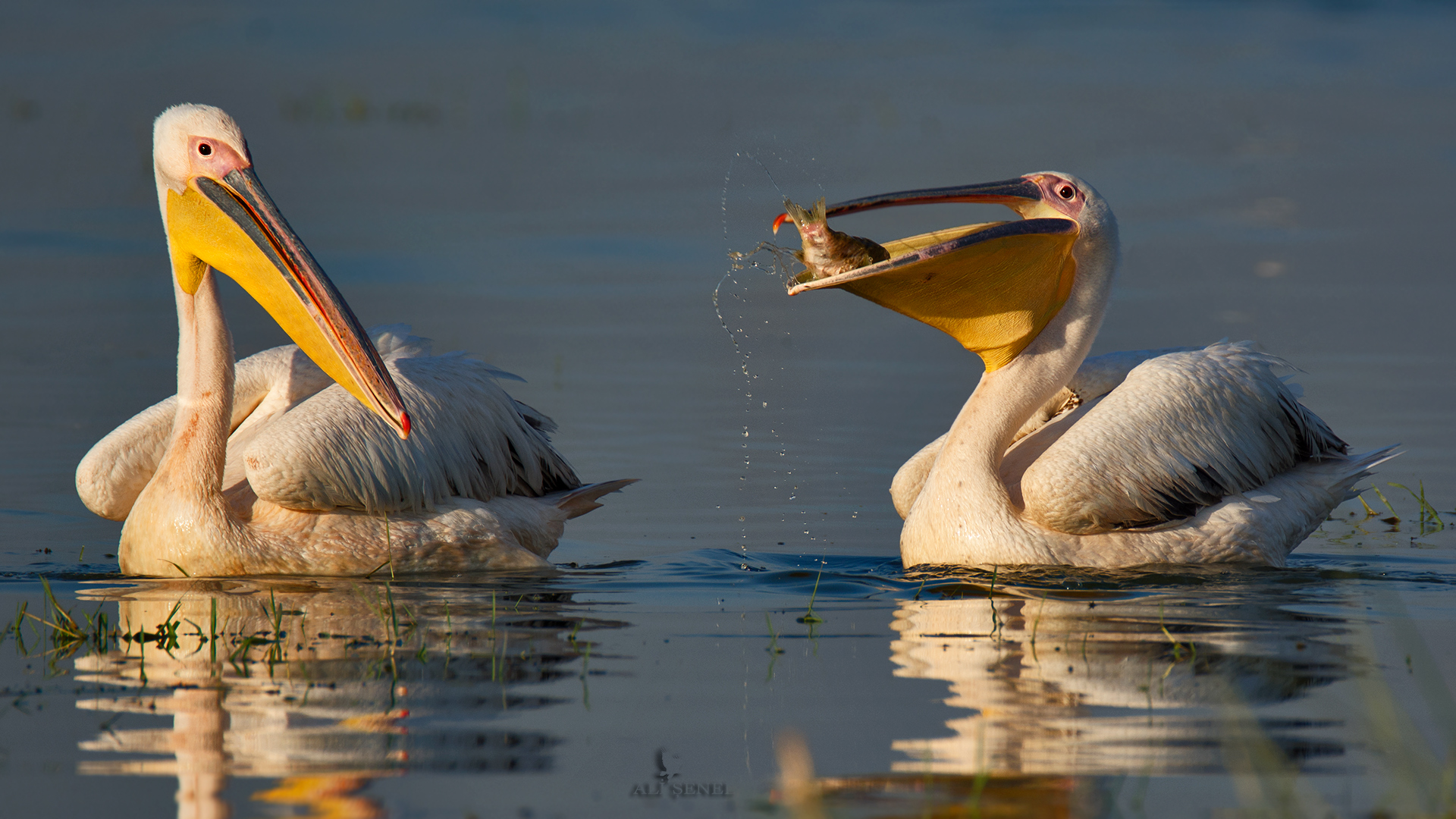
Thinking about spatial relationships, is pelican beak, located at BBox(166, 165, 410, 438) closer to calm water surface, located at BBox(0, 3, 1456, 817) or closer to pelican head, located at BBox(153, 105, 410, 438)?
pelican head, located at BBox(153, 105, 410, 438)

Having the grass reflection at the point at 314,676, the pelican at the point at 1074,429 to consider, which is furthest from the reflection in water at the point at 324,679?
the pelican at the point at 1074,429

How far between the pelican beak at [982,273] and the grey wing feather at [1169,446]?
0.46 meters

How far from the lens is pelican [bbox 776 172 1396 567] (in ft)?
19.3

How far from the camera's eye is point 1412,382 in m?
9.37

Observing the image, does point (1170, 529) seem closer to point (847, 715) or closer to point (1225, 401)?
point (1225, 401)

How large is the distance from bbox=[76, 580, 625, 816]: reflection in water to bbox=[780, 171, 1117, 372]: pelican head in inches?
64.3

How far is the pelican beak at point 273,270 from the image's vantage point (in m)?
5.65

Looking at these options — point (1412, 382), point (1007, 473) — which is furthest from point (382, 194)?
point (1007, 473)

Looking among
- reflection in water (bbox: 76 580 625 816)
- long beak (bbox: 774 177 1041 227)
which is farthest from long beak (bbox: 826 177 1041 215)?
reflection in water (bbox: 76 580 625 816)

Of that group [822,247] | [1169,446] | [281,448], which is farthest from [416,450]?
[1169,446]

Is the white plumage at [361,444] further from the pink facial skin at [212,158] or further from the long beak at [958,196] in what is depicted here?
the long beak at [958,196]

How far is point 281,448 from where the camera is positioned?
18.9ft

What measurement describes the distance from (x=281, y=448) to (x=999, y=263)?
2571mm

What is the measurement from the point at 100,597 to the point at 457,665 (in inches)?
66.0
